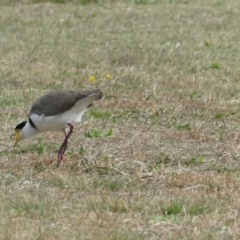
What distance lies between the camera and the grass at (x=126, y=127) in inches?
209

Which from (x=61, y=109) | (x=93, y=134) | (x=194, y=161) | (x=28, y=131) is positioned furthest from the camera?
(x=93, y=134)

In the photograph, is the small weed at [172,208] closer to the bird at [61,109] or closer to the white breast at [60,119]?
the bird at [61,109]

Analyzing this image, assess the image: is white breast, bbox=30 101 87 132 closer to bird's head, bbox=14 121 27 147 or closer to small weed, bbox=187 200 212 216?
bird's head, bbox=14 121 27 147

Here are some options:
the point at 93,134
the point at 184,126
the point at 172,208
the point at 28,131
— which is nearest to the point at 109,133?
the point at 93,134

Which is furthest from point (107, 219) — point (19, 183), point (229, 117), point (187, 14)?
point (187, 14)

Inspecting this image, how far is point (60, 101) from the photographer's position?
21.8ft

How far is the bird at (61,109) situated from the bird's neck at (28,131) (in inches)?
2.7

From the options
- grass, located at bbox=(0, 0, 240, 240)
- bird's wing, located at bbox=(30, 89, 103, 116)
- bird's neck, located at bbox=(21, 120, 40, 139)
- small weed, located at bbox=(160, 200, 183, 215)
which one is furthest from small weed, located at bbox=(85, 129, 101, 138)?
small weed, located at bbox=(160, 200, 183, 215)

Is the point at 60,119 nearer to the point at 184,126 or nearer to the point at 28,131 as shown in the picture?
the point at 28,131

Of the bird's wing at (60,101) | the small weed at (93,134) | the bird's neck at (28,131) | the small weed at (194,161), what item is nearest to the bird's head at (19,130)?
the bird's neck at (28,131)

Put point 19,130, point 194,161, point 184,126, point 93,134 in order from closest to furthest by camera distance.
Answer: point 194,161 → point 19,130 → point 93,134 → point 184,126

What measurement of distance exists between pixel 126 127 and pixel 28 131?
1.17 m

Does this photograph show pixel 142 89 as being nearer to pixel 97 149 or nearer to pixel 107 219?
pixel 97 149

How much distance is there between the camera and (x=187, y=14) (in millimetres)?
14953
